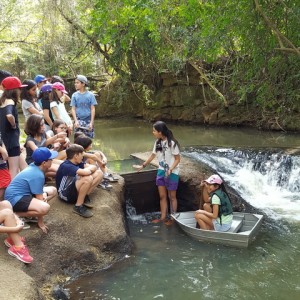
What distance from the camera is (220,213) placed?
5.54 m

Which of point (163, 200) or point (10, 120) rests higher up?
point (10, 120)

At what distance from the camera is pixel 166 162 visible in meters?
6.30

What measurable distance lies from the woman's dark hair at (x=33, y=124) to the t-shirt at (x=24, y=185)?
1.02 metres

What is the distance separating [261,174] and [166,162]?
128 inches

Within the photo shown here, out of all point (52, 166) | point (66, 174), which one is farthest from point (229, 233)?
point (52, 166)

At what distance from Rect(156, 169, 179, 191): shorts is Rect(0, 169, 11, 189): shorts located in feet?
8.85

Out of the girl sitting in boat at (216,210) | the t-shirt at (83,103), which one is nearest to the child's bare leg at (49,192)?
the girl sitting in boat at (216,210)

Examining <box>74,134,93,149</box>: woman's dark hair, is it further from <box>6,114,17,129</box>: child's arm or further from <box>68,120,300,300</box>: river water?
<box>68,120,300,300</box>: river water

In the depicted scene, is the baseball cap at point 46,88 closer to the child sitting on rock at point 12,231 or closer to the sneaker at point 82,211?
the sneaker at point 82,211

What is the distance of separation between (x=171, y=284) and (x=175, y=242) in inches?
48.1

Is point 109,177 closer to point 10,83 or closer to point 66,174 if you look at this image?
point 66,174

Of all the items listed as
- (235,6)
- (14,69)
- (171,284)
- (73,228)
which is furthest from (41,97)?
(14,69)

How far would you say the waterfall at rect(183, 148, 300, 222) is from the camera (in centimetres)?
767

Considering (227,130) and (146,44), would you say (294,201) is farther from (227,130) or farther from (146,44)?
(146,44)
